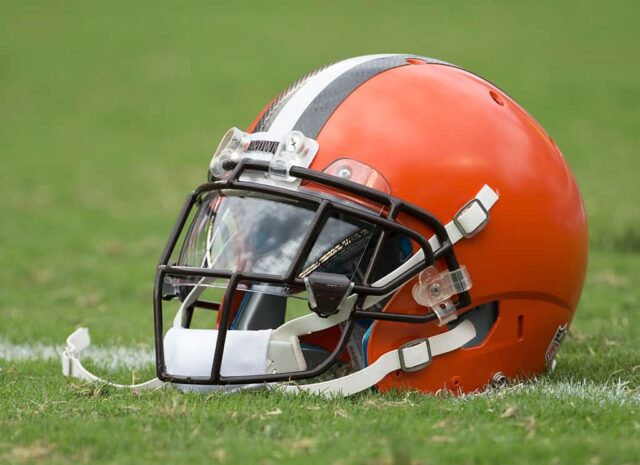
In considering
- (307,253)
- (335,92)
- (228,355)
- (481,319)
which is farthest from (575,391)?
(335,92)

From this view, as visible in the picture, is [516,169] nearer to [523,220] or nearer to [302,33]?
[523,220]

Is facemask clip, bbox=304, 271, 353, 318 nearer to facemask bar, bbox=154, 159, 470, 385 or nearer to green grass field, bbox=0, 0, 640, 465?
facemask bar, bbox=154, 159, 470, 385

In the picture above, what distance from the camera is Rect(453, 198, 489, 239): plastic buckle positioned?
399cm

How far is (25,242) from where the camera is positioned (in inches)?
385

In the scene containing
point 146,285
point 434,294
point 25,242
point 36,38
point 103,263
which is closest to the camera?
point 434,294

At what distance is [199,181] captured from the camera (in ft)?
44.9

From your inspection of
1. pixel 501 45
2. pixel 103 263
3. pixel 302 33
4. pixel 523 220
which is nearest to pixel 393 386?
pixel 523 220

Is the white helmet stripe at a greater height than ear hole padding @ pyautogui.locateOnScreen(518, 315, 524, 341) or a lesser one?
greater

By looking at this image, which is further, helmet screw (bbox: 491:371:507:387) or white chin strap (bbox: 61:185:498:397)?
helmet screw (bbox: 491:371:507:387)

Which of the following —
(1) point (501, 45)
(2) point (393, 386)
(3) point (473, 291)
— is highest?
(1) point (501, 45)

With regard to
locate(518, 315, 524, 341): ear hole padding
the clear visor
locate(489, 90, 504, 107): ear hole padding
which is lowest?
locate(518, 315, 524, 341): ear hole padding

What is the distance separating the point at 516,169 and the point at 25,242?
6609 millimetres

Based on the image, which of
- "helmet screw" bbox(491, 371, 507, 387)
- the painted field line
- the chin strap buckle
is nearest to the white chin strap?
the chin strap buckle

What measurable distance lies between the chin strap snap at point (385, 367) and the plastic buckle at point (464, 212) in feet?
1.33
